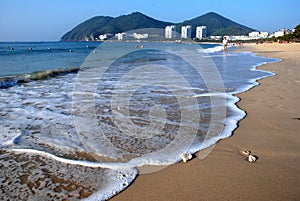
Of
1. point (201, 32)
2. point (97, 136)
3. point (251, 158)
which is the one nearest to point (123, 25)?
point (201, 32)

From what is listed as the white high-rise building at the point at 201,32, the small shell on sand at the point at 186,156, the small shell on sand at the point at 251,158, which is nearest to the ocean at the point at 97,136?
the small shell on sand at the point at 186,156

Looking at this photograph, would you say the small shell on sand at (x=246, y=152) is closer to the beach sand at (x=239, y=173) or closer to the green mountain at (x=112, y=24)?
the beach sand at (x=239, y=173)

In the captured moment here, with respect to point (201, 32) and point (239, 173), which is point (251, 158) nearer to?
point (239, 173)

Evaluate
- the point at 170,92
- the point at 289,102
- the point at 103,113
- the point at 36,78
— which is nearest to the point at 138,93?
the point at 170,92

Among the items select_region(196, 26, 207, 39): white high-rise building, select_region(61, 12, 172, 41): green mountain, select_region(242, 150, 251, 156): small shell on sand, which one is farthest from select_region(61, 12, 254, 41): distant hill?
select_region(242, 150, 251, 156): small shell on sand

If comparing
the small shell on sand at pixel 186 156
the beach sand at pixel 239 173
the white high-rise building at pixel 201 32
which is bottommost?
the beach sand at pixel 239 173

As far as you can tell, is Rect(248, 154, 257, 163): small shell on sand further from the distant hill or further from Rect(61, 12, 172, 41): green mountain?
Rect(61, 12, 172, 41): green mountain

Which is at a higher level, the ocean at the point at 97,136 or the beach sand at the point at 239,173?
the ocean at the point at 97,136

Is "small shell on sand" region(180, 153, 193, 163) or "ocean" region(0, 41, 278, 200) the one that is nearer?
"ocean" region(0, 41, 278, 200)

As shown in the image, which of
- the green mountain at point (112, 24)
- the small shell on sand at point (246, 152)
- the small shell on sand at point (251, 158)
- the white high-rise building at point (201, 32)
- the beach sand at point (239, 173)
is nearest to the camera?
the beach sand at point (239, 173)

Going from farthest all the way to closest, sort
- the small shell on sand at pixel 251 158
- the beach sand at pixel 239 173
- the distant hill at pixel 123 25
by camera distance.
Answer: the distant hill at pixel 123 25
the small shell on sand at pixel 251 158
the beach sand at pixel 239 173

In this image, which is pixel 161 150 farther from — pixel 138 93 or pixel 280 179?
pixel 138 93
